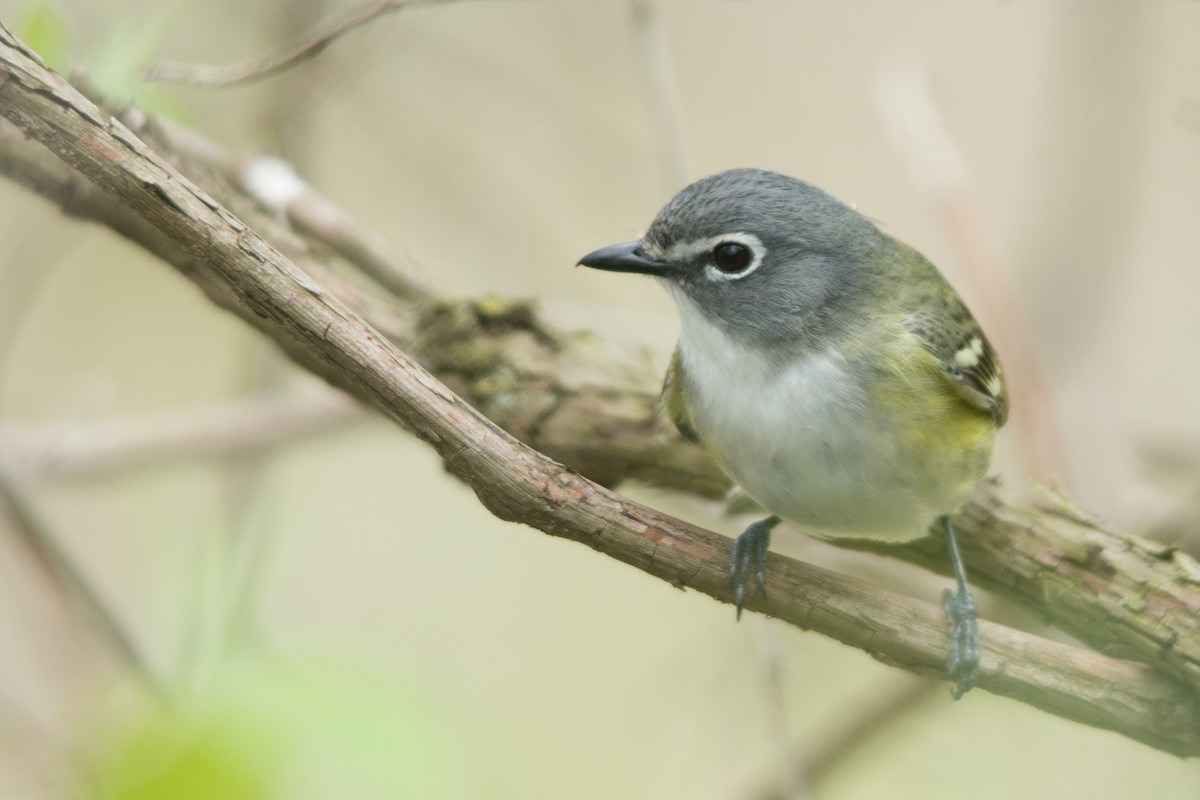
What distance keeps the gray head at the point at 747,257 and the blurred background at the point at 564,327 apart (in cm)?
101

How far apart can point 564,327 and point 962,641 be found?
70.9 inches

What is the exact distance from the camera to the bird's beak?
3217 mm

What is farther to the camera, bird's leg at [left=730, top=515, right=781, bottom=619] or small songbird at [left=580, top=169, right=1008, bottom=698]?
small songbird at [left=580, top=169, right=1008, bottom=698]

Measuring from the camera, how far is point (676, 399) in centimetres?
351

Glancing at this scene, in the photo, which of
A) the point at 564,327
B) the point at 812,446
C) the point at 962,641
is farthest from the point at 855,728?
the point at 564,327

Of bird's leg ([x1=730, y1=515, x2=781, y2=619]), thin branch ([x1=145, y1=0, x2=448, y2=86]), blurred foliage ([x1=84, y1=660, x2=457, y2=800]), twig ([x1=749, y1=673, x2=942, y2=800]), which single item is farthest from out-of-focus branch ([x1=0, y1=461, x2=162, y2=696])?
twig ([x1=749, y1=673, x2=942, y2=800])

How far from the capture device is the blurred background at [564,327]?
11.5 feet

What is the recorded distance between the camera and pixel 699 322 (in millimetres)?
3326

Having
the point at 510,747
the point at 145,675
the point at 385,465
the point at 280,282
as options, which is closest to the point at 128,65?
the point at 280,282

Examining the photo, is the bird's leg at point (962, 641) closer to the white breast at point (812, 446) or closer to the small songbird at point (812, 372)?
the small songbird at point (812, 372)

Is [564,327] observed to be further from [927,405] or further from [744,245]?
[927,405]

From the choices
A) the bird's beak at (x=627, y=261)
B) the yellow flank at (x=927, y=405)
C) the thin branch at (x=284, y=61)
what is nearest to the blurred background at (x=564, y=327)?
the thin branch at (x=284, y=61)

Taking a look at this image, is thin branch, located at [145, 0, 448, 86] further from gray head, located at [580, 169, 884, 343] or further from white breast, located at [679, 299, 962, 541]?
white breast, located at [679, 299, 962, 541]

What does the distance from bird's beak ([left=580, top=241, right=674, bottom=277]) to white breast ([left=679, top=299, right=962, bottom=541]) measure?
0.30 meters
